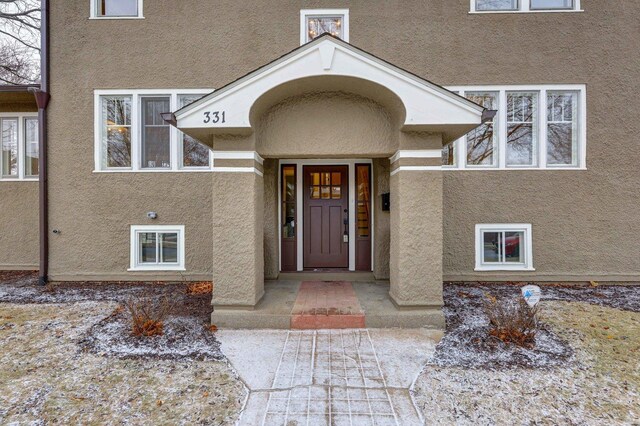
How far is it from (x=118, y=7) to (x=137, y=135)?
2790 millimetres

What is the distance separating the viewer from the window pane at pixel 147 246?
6.67 meters

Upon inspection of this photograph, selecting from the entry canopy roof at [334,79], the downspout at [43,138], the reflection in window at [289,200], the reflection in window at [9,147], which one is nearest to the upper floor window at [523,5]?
the entry canopy roof at [334,79]

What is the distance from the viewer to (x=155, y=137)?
22.1 feet

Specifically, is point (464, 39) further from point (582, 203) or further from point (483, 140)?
point (582, 203)

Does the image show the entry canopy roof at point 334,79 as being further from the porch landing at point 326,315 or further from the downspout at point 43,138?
the downspout at point 43,138

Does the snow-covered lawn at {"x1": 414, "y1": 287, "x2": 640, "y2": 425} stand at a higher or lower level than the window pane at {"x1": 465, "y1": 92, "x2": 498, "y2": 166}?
lower

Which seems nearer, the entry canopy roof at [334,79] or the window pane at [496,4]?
the entry canopy roof at [334,79]

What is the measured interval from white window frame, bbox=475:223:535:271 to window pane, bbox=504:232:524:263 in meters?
0.07

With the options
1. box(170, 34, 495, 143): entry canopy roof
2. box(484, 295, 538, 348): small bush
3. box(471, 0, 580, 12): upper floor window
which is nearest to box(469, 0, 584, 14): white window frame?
box(471, 0, 580, 12): upper floor window

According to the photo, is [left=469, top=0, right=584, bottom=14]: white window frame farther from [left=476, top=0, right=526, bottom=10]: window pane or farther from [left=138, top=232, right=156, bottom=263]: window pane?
[left=138, top=232, right=156, bottom=263]: window pane

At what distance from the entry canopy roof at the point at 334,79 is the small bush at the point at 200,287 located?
316cm

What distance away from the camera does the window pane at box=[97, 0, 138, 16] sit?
6.65 m

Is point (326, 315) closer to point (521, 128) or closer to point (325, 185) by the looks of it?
point (325, 185)

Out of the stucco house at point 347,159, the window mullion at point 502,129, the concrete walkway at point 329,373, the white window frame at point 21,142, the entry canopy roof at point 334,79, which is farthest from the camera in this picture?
the white window frame at point 21,142
